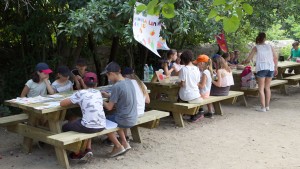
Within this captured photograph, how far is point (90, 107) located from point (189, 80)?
2.39 metres

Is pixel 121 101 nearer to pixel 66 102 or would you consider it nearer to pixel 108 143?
pixel 66 102

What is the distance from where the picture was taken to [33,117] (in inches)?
197

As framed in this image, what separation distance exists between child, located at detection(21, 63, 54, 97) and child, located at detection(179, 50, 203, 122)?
7.20 ft

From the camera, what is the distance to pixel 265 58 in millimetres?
7449

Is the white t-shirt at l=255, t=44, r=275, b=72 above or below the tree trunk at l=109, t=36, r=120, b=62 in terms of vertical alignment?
below

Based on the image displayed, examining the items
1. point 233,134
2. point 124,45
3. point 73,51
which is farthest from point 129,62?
point 233,134

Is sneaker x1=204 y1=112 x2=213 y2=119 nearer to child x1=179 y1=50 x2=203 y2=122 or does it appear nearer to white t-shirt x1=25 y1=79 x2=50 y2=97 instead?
child x1=179 y1=50 x2=203 y2=122

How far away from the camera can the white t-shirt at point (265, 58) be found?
24.4ft

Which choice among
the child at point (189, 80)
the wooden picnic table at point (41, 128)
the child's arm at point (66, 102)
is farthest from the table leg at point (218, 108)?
the child's arm at point (66, 102)

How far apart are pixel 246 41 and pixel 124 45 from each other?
185 inches

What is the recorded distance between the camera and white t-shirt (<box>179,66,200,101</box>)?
20.7 feet

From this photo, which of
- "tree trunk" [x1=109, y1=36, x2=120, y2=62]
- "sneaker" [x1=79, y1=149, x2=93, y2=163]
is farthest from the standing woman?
"sneaker" [x1=79, y1=149, x2=93, y2=163]

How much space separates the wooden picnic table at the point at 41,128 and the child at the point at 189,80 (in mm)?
1760

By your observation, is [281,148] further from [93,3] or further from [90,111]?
[93,3]
